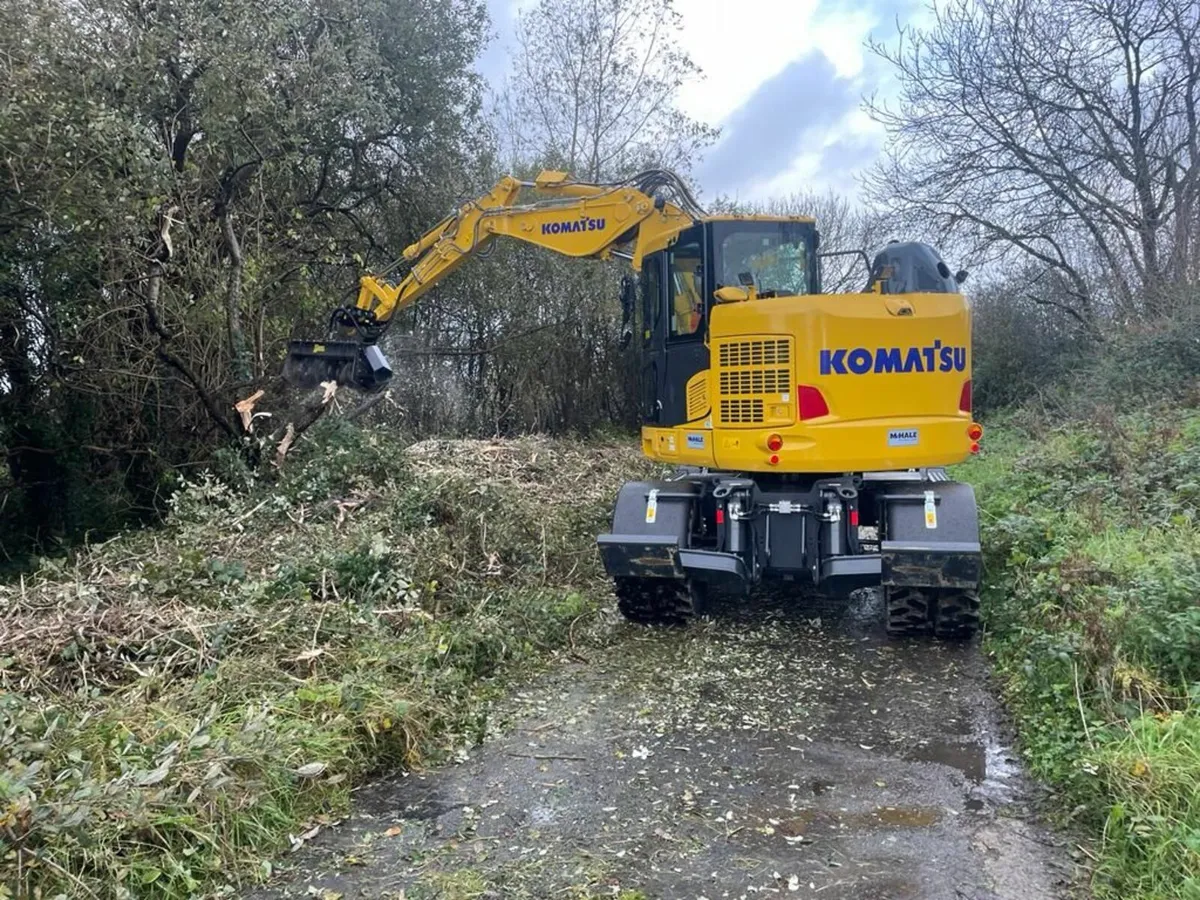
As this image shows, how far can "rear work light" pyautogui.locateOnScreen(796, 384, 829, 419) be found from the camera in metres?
5.64

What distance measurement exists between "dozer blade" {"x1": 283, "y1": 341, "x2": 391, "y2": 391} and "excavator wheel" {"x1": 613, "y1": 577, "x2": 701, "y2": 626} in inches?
128

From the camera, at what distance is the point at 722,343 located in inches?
234

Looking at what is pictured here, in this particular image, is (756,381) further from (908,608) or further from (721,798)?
(721,798)

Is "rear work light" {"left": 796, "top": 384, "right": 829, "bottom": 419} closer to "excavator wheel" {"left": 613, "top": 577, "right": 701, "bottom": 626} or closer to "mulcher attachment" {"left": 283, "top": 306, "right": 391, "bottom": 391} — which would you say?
"excavator wheel" {"left": 613, "top": 577, "right": 701, "bottom": 626}

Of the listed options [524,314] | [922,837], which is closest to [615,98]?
[524,314]

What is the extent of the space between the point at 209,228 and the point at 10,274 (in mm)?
2035

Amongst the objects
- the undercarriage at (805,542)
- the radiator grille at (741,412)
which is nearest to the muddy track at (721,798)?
the undercarriage at (805,542)

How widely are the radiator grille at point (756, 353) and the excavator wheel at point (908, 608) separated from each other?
168 cm

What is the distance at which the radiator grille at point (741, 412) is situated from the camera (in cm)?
581

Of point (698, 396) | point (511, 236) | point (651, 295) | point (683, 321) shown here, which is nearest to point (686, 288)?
point (683, 321)

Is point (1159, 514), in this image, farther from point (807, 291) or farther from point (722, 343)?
point (722, 343)

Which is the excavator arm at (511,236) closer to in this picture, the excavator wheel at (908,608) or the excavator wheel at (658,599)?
the excavator wheel at (658,599)

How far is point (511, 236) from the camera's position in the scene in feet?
25.8

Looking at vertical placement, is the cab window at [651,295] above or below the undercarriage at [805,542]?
above
